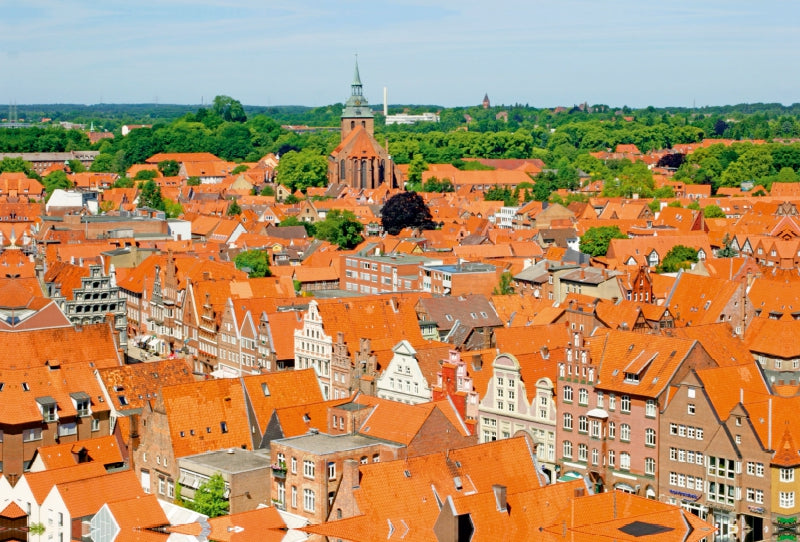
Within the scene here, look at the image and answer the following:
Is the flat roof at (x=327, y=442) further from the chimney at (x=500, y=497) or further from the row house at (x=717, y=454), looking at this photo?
the row house at (x=717, y=454)

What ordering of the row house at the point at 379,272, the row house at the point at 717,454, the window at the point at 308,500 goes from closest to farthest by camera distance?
the window at the point at 308,500 → the row house at the point at 717,454 → the row house at the point at 379,272

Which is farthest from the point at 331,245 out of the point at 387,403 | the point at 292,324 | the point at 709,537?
the point at 709,537

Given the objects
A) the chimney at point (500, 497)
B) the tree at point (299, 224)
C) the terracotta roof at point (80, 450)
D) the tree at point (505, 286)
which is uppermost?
the chimney at point (500, 497)

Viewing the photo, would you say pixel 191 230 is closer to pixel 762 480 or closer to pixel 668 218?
pixel 668 218

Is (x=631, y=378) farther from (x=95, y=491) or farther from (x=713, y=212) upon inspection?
(x=713, y=212)

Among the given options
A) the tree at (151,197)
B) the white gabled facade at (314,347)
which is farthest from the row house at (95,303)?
the tree at (151,197)

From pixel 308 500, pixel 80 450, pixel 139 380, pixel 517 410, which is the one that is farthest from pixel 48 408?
pixel 517 410

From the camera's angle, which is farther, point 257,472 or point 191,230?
point 191,230
